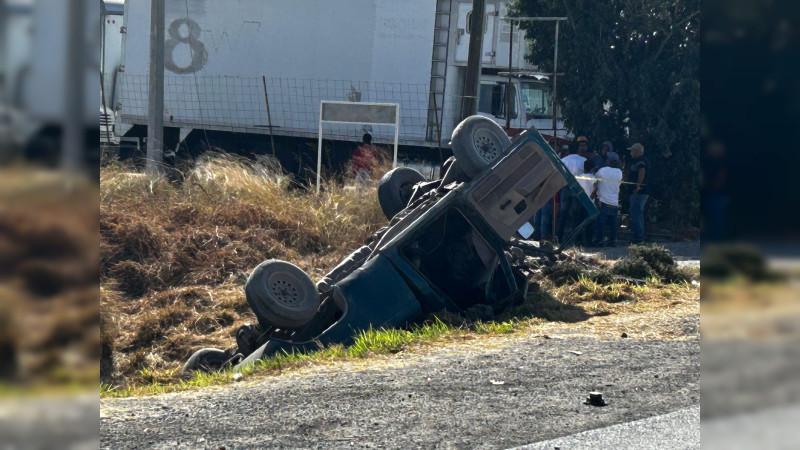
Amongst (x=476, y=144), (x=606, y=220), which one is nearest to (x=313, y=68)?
(x=606, y=220)

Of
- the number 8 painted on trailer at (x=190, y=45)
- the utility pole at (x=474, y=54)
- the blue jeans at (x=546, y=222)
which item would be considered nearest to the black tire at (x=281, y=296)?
the blue jeans at (x=546, y=222)

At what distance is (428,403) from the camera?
5.67 metres

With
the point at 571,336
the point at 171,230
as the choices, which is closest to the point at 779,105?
the point at 571,336

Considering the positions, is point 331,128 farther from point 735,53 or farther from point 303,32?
point 735,53

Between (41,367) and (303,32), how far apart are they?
2131 centimetres

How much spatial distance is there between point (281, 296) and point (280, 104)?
13.9m

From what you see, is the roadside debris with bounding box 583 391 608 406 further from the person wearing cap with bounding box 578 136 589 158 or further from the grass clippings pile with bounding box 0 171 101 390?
the person wearing cap with bounding box 578 136 589 158

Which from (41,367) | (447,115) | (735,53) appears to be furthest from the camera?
(447,115)

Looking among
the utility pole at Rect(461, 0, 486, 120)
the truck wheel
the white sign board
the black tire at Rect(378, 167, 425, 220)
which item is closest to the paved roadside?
the truck wheel

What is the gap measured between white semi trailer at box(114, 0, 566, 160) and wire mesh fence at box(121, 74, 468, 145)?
2 centimetres

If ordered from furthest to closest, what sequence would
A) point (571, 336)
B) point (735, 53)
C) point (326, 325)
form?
point (326, 325) → point (571, 336) → point (735, 53)

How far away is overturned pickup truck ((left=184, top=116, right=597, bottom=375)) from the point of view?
28.9 ft

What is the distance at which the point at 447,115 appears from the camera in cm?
2080

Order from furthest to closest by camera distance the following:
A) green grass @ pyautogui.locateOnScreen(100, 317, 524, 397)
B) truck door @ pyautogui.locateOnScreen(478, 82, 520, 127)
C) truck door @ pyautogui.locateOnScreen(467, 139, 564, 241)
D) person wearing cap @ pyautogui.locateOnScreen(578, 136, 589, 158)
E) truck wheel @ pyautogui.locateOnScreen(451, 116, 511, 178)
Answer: truck door @ pyautogui.locateOnScreen(478, 82, 520, 127) < person wearing cap @ pyautogui.locateOnScreen(578, 136, 589, 158) < truck wheel @ pyautogui.locateOnScreen(451, 116, 511, 178) < truck door @ pyautogui.locateOnScreen(467, 139, 564, 241) < green grass @ pyautogui.locateOnScreen(100, 317, 524, 397)
